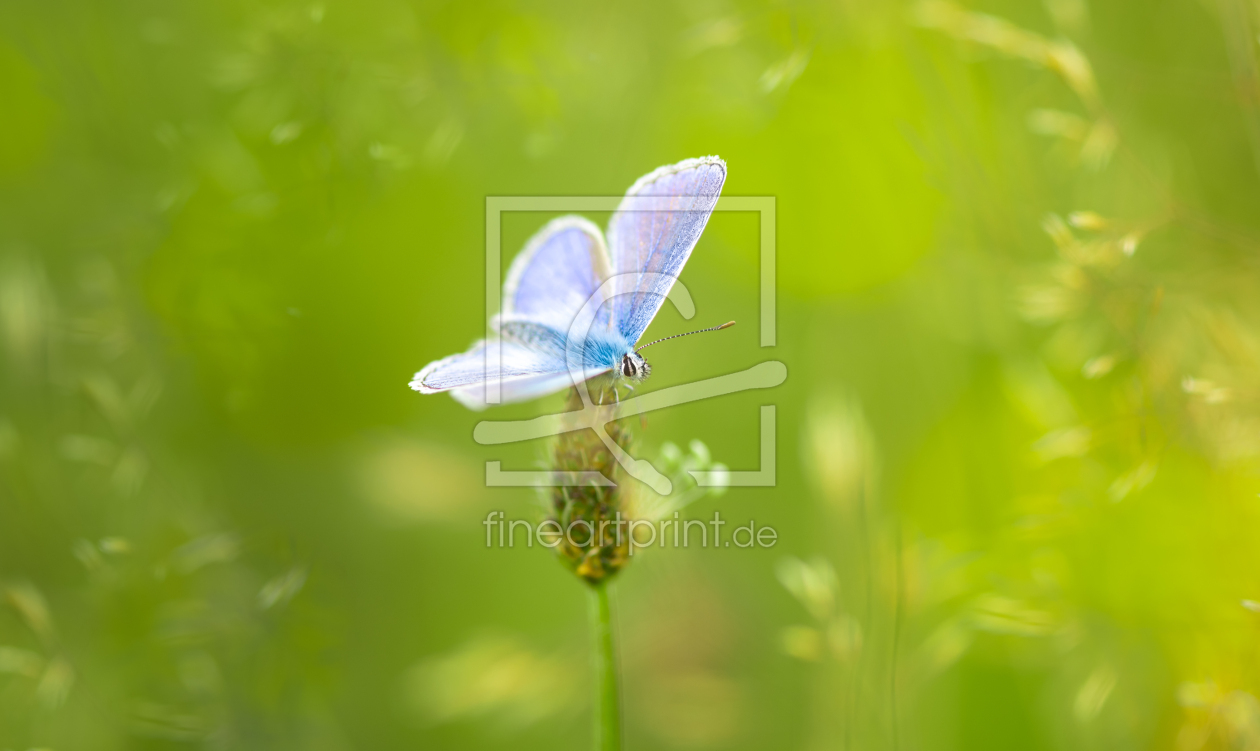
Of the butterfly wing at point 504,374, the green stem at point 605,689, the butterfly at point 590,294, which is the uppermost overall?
the butterfly at point 590,294

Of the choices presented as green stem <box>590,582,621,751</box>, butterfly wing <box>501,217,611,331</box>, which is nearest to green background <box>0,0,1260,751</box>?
butterfly wing <box>501,217,611,331</box>

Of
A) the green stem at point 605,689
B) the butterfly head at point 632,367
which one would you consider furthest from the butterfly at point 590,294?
the green stem at point 605,689

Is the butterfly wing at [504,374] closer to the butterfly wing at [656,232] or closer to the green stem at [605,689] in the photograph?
the butterfly wing at [656,232]

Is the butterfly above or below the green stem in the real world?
above

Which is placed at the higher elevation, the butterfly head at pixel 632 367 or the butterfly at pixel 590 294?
the butterfly at pixel 590 294

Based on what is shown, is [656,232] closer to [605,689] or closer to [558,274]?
[558,274]

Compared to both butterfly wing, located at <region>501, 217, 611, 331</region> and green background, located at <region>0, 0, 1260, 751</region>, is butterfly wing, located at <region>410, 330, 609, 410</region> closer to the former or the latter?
butterfly wing, located at <region>501, 217, 611, 331</region>

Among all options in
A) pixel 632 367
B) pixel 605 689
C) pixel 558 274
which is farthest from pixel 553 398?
pixel 605 689

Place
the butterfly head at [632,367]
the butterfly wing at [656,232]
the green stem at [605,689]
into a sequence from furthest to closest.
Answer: the butterfly head at [632,367] < the butterfly wing at [656,232] < the green stem at [605,689]
